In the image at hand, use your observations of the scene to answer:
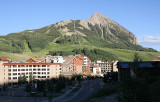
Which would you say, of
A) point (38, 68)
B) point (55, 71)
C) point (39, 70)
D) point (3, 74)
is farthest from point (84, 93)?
point (38, 68)

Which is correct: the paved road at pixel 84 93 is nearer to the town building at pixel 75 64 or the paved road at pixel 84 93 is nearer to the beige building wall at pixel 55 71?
the beige building wall at pixel 55 71

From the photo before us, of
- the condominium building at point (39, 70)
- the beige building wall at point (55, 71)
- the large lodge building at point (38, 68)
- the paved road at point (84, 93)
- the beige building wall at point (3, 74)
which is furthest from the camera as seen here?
the beige building wall at point (55, 71)

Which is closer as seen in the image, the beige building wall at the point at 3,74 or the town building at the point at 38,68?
the beige building wall at the point at 3,74

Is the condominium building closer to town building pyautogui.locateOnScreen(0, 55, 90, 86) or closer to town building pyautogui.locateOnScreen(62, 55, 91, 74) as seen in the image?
town building pyautogui.locateOnScreen(0, 55, 90, 86)

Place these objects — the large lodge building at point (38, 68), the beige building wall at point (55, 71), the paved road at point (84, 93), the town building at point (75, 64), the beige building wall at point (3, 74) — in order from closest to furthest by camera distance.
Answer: the paved road at point (84, 93) → the beige building wall at point (3, 74) → the large lodge building at point (38, 68) → the beige building wall at point (55, 71) → the town building at point (75, 64)

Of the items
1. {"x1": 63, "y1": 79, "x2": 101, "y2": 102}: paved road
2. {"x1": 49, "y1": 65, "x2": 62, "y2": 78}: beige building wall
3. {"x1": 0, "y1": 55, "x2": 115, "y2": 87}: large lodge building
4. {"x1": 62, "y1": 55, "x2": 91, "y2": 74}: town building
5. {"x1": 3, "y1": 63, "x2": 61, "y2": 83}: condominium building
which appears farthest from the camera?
{"x1": 62, "y1": 55, "x2": 91, "y2": 74}: town building

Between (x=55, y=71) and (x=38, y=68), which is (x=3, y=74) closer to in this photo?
(x=38, y=68)

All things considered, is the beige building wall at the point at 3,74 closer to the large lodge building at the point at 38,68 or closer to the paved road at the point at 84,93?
the large lodge building at the point at 38,68

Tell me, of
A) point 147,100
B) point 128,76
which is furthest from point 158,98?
point 128,76

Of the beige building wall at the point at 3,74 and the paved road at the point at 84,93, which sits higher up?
the beige building wall at the point at 3,74

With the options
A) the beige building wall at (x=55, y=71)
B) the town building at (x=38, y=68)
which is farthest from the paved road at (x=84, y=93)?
the town building at (x=38, y=68)

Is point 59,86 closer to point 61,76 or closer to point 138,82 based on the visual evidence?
point 61,76

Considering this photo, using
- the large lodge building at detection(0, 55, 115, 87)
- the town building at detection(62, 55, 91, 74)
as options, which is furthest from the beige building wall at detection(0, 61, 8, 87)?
the town building at detection(62, 55, 91, 74)

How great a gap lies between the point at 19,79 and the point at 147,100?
113m
